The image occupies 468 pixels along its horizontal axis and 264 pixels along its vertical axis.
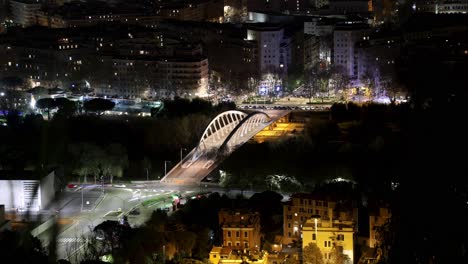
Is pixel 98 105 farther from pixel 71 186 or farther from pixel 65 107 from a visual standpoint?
pixel 71 186

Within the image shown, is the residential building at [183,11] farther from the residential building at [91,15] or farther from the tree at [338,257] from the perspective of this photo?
the tree at [338,257]

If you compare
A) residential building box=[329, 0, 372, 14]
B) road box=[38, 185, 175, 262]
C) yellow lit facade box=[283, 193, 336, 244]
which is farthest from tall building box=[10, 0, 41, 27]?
yellow lit facade box=[283, 193, 336, 244]

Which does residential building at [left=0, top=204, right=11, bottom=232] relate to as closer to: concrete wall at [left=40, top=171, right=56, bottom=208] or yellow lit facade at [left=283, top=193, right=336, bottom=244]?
concrete wall at [left=40, top=171, right=56, bottom=208]

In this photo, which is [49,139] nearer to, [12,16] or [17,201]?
[17,201]

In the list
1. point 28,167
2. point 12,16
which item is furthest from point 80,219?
point 12,16

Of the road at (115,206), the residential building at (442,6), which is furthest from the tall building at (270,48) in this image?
the road at (115,206)

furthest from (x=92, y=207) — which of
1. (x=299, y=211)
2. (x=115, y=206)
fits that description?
(x=299, y=211)
